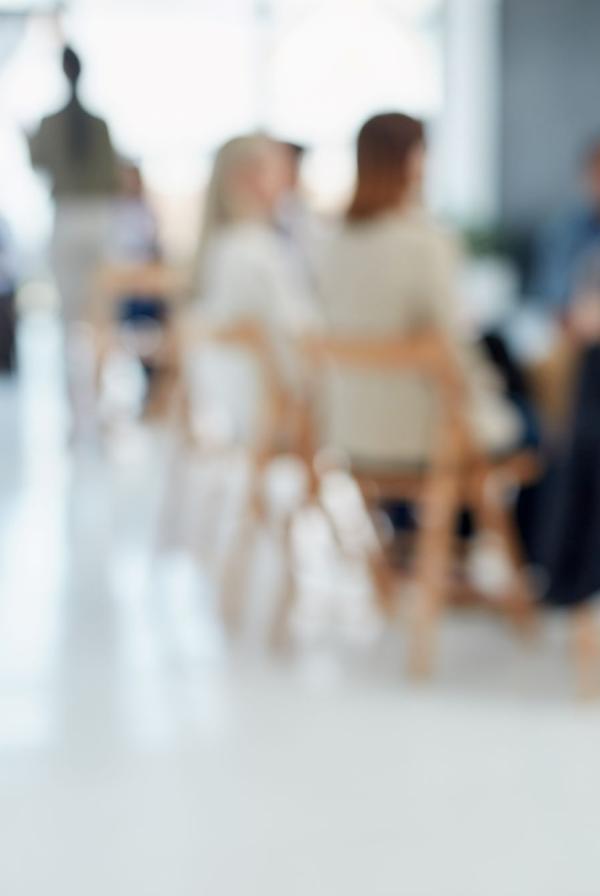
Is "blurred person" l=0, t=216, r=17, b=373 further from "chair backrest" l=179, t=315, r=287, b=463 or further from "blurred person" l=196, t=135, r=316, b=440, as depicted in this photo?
"chair backrest" l=179, t=315, r=287, b=463

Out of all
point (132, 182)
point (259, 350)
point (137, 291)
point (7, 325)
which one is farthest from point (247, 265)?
point (7, 325)

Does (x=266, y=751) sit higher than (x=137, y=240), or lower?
higher

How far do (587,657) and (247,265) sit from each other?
1.25m

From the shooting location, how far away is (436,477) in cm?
329

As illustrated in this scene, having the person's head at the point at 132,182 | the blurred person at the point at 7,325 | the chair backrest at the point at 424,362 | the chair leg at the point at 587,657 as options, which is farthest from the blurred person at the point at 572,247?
the blurred person at the point at 7,325

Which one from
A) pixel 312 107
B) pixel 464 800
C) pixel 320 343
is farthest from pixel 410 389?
pixel 312 107

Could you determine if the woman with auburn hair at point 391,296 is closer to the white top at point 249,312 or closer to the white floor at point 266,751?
the white top at point 249,312

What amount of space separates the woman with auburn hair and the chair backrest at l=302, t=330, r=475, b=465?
5 cm

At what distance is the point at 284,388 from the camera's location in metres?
3.69

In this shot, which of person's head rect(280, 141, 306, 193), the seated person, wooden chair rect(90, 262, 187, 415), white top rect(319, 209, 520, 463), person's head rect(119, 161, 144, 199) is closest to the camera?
white top rect(319, 209, 520, 463)

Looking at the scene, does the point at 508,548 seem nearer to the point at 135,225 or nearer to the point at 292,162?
the point at 292,162

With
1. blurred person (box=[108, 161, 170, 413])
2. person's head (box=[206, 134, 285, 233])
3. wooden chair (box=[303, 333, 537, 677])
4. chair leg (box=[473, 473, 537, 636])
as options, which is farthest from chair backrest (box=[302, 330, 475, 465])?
blurred person (box=[108, 161, 170, 413])

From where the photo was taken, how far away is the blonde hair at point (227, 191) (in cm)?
430

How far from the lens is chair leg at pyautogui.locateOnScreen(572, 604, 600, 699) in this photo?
9.97ft
